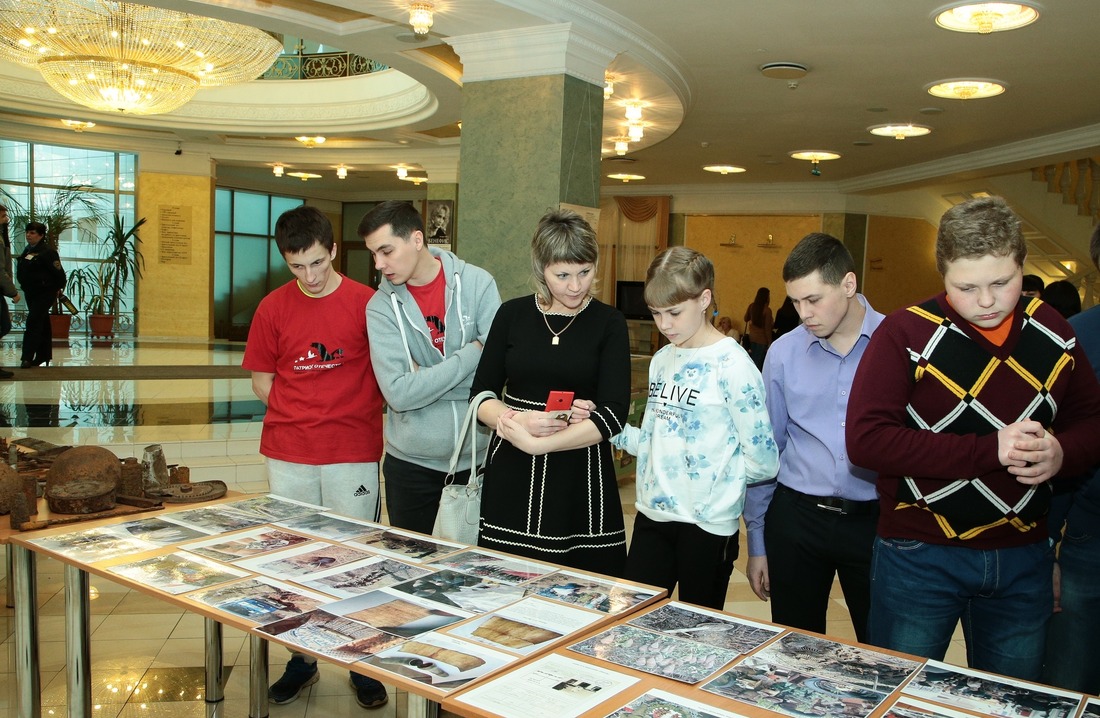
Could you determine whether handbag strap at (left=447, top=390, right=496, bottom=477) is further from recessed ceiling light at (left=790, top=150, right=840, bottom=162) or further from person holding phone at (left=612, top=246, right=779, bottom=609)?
recessed ceiling light at (left=790, top=150, right=840, bottom=162)

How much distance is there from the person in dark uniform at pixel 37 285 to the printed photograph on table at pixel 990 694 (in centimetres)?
1160

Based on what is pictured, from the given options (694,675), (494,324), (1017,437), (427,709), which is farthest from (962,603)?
(494,324)

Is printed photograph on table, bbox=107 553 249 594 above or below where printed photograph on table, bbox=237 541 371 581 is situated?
below

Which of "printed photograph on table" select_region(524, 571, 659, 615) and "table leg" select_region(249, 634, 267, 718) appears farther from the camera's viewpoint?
"table leg" select_region(249, 634, 267, 718)

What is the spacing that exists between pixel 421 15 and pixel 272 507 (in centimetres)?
419

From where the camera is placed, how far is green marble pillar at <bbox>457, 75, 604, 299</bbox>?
22.3 feet

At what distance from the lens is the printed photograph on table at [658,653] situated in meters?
1.79

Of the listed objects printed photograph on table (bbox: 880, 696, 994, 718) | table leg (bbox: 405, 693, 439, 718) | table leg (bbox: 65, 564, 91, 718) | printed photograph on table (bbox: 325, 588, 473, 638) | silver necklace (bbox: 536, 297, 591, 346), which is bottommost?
table leg (bbox: 65, 564, 91, 718)

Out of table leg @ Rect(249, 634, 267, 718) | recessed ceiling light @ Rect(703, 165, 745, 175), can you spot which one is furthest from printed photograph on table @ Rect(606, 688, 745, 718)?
recessed ceiling light @ Rect(703, 165, 745, 175)

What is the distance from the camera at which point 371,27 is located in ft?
24.3

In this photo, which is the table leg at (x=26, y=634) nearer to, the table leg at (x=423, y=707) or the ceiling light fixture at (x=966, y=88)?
the table leg at (x=423, y=707)

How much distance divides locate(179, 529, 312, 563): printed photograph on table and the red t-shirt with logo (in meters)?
0.56

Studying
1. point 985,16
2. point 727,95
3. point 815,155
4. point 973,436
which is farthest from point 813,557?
point 815,155

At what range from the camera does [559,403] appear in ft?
8.55
